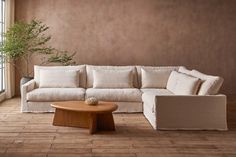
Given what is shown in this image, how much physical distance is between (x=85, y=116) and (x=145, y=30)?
3668 mm

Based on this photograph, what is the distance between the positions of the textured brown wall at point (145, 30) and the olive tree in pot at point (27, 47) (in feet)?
0.83

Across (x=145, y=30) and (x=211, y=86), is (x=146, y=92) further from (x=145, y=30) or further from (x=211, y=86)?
(x=145, y=30)

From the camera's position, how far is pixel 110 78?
20.9 feet

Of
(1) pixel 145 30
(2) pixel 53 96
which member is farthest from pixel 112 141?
(1) pixel 145 30

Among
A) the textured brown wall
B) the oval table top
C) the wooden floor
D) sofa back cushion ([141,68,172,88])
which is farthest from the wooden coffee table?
the textured brown wall

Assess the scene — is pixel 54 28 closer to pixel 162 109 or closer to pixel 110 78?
pixel 110 78

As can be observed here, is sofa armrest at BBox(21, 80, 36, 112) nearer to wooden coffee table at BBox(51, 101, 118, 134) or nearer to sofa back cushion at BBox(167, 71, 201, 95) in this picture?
wooden coffee table at BBox(51, 101, 118, 134)

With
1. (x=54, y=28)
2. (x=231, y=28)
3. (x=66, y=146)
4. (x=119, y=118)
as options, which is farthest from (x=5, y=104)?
(x=231, y=28)

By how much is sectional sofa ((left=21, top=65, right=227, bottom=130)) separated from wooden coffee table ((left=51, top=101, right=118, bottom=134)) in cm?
66

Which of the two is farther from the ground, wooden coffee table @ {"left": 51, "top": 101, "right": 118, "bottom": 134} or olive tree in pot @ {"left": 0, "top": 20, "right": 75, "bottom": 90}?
olive tree in pot @ {"left": 0, "top": 20, "right": 75, "bottom": 90}

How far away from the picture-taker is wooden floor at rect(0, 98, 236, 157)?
383cm

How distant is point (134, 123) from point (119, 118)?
0.43 m

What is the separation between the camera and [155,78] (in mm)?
6465

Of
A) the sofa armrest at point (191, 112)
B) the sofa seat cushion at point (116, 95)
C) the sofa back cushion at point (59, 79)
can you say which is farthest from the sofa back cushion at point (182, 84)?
the sofa back cushion at point (59, 79)
